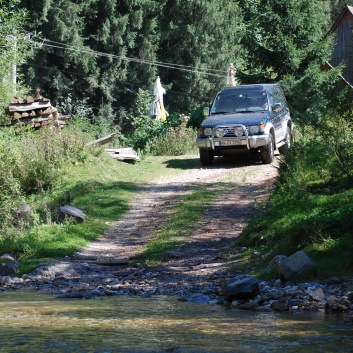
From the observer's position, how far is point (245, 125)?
2253cm

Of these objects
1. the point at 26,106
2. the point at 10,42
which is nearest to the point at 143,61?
the point at 26,106

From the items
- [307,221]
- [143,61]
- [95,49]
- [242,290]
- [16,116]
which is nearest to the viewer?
[242,290]

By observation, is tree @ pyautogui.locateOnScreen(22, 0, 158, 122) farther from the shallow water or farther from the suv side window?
the shallow water

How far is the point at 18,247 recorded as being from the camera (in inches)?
609

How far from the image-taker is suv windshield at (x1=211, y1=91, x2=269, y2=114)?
23.8m

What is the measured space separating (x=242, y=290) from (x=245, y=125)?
12.3 m

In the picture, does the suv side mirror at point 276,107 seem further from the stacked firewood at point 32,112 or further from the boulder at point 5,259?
the boulder at point 5,259

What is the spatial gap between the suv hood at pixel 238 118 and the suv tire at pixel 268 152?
2.05ft

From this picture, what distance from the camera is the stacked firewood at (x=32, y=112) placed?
24688 mm

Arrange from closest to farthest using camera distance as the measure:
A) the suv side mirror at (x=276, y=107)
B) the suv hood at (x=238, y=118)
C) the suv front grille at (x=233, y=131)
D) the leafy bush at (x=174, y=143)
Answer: the suv front grille at (x=233, y=131) < the suv hood at (x=238, y=118) < the suv side mirror at (x=276, y=107) < the leafy bush at (x=174, y=143)

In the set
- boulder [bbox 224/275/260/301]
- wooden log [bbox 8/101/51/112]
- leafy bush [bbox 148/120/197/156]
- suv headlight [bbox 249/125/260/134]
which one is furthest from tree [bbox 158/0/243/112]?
boulder [bbox 224/275/260/301]

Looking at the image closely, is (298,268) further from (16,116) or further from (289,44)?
(289,44)

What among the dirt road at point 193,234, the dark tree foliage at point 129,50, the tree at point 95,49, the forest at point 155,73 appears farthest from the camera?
the dark tree foliage at point 129,50

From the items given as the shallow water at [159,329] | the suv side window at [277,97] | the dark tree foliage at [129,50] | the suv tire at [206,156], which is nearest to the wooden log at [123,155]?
the suv tire at [206,156]
